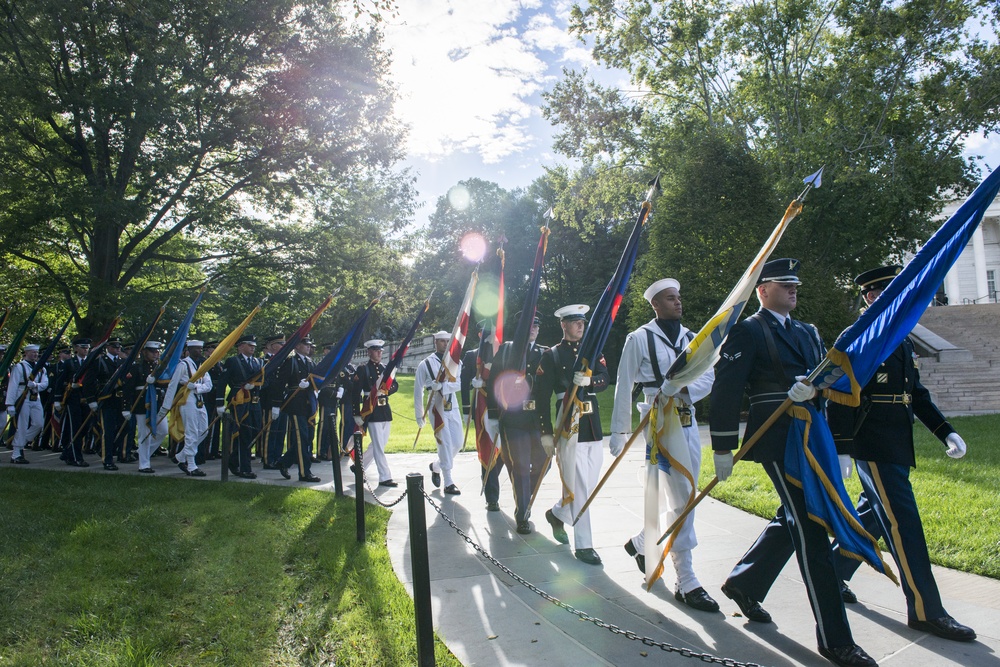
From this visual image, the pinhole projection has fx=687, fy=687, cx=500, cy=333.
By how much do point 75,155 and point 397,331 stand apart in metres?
49.4

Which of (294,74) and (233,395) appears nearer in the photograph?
(233,395)

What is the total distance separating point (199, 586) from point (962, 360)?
23096 mm

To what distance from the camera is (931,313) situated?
29547 millimetres

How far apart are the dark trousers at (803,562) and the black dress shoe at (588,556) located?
1547 millimetres

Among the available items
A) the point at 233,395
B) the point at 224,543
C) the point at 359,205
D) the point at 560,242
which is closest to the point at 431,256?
the point at 560,242

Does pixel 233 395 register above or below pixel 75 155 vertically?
below

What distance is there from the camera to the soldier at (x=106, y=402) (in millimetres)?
12654

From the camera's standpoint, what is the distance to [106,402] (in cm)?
1277

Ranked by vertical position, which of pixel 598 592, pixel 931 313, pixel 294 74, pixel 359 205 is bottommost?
pixel 598 592

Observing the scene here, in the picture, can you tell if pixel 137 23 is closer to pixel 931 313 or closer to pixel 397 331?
pixel 931 313

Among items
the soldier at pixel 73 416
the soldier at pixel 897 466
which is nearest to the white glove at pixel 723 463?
the soldier at pixel 897 466

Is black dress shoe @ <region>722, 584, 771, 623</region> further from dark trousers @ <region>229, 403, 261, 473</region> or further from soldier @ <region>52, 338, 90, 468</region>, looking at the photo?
soldier @ <region>52, 338, 90, 468</region>

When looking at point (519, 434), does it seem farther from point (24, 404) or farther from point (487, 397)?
point (24, 404)

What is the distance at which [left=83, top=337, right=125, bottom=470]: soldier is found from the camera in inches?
498
